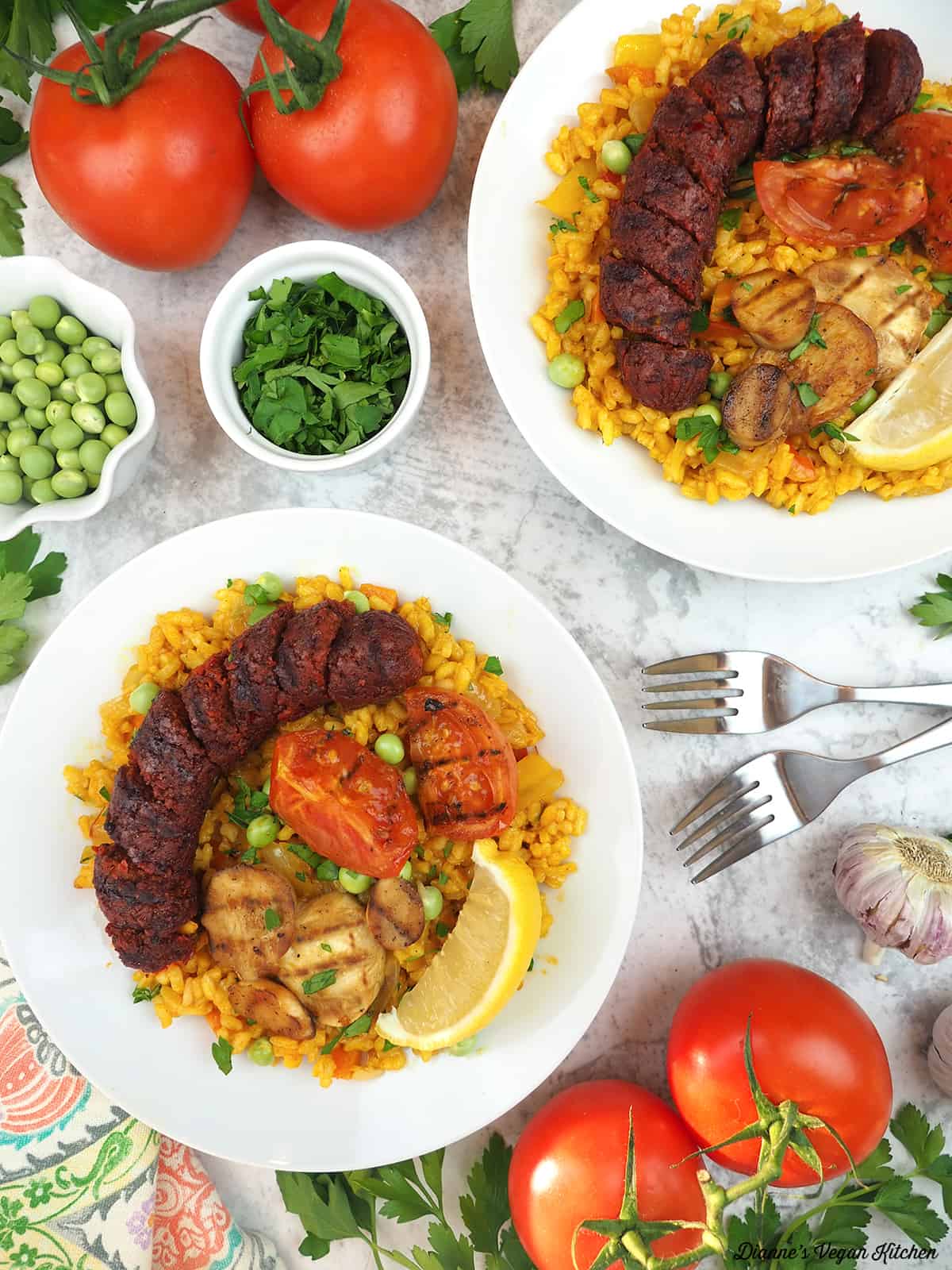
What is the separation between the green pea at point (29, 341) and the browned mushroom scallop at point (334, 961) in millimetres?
1666

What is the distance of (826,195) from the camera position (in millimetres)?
2543

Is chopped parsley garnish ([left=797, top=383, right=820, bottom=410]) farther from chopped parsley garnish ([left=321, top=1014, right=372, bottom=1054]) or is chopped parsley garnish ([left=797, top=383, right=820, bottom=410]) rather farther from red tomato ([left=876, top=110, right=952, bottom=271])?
chopped parsley garnish ([left=321, top=1014, right=372, bottom=1054])

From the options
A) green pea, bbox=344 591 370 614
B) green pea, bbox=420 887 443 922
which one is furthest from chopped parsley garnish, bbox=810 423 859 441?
green pea, bbox=420 887 443 922

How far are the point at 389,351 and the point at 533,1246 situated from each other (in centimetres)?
240

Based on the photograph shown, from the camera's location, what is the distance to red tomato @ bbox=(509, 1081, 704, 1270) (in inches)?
97.5

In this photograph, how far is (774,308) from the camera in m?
2.48

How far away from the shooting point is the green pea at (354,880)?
8.07ft

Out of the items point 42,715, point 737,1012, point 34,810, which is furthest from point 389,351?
point 737,1012

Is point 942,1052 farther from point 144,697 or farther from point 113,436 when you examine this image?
point 113,436

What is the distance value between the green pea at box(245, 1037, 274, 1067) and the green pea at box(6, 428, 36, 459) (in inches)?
66.0

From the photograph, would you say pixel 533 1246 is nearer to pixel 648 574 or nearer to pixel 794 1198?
pixel 794 1198

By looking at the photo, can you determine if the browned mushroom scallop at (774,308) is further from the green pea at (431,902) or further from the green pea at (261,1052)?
the green pea at (261,1052)

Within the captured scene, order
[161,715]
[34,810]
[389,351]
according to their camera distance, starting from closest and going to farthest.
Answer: [161,715], [34,810], [389,351]

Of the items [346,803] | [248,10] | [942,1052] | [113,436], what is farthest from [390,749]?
[248,10]
